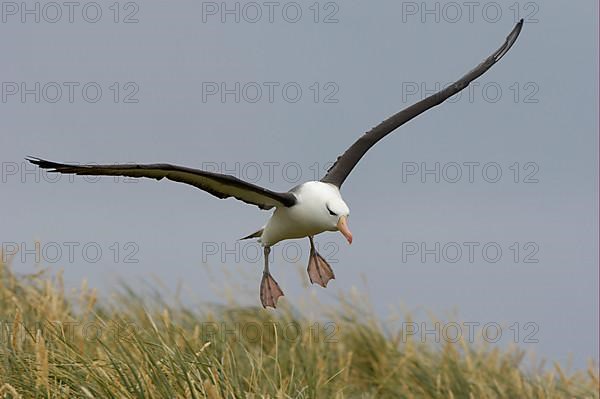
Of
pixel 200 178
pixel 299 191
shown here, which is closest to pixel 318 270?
pixel 299 191

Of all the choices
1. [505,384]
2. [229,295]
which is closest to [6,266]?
[229,295]

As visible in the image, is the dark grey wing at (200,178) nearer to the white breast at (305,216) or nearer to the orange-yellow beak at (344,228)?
the white breast at (305,216)

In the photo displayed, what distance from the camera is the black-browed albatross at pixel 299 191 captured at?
5379 millimetres

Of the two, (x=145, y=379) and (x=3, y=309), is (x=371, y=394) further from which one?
(x=145, y=379)

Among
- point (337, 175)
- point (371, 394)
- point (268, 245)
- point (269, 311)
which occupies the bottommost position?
point (371, 394)

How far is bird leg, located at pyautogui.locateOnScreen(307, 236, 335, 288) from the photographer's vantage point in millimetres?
7430

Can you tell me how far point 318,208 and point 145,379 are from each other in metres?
1.55

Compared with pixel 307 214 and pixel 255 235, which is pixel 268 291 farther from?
pixel 307 214

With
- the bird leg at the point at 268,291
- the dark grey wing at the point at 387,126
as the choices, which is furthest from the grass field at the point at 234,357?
the dark grey wing at the point at 387,126

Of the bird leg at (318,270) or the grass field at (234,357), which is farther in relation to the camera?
the bird leg at (318,270)

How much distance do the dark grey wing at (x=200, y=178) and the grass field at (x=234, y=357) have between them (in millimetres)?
782

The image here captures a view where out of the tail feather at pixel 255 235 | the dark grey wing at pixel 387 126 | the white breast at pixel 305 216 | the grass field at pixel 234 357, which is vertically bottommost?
the grass field at pixel 234 357

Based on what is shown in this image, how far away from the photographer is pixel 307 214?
6141 mm

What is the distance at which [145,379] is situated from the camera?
521 cm
